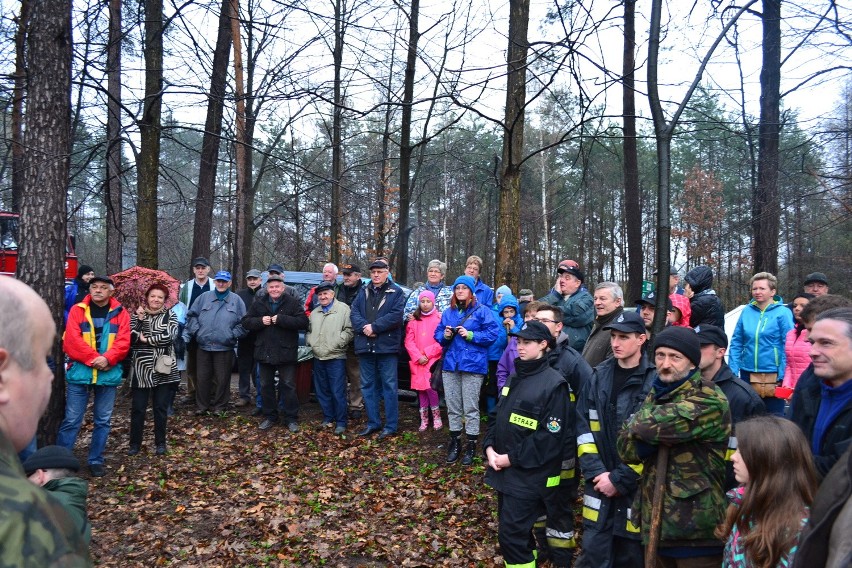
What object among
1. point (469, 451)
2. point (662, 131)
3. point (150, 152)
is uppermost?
point (150, 152)

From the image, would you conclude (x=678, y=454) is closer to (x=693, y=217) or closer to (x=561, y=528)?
(x=561, y=528)

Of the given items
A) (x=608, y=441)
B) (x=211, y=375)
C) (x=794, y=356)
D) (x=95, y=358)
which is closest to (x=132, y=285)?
(x=211, y=375)

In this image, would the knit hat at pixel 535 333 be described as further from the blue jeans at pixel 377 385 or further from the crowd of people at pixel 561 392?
the blue jeans at pixel 377 385

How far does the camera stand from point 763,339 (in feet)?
22.0

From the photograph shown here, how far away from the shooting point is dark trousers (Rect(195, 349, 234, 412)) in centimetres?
907

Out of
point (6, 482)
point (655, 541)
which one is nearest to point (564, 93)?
point (655, 541)

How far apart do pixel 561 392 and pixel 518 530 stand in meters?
1.04

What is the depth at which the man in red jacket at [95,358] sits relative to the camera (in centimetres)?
666

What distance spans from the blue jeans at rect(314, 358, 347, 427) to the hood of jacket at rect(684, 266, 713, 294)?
465cm

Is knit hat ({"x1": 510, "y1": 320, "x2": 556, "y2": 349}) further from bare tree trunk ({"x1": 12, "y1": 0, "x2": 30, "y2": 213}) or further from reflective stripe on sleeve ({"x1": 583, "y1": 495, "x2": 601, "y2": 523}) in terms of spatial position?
bare tree trunk ({"x1": 12, "y1": 0, "x2": 30, "y2": 213})

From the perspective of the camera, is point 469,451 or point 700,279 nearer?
point 700,279

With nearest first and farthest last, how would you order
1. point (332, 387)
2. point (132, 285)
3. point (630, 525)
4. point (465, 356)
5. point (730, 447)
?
1. point (730, 447)
2. point (630, 525)
3. point (465, 356)
4. point (332, 387)
5. point (132, 285)

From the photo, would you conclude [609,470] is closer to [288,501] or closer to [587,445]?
[587,445]

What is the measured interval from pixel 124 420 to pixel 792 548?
8782 mm
